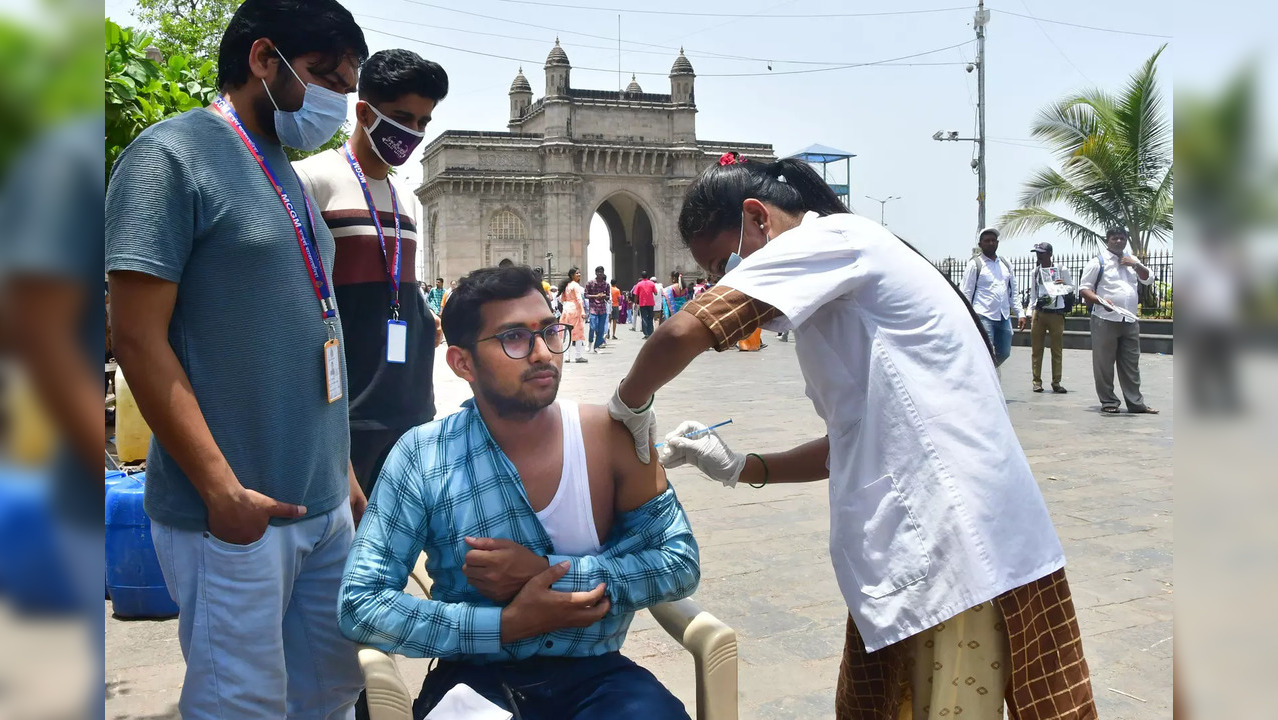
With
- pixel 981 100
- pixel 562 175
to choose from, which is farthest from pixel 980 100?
Answer: pixel 562 175

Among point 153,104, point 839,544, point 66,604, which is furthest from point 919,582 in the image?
point 153,104

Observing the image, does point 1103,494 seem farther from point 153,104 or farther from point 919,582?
point 153,104

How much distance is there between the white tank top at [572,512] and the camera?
6.84ft

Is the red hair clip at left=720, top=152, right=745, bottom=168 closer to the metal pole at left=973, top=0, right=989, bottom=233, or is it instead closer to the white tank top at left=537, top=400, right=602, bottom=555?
the white tank top at left=537, top=400, right=602, bottom=555

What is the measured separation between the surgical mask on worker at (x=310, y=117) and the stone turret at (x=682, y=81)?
52.5 m

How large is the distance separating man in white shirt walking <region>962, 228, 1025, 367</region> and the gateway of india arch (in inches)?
1512

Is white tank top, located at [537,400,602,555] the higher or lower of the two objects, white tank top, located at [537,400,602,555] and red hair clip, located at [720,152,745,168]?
the lower

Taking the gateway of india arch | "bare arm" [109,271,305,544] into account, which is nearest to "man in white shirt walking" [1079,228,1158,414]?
"bare arm" [109,271,305,544]

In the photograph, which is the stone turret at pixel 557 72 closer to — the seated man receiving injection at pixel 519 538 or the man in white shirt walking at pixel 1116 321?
the man in white shirt walking at pixel 1116 321

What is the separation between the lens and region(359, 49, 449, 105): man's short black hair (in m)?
2.47

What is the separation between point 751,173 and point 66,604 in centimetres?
168

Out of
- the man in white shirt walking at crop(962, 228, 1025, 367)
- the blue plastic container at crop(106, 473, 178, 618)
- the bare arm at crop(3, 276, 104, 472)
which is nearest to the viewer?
the bare arm at crop(3, 276, 104, 472)

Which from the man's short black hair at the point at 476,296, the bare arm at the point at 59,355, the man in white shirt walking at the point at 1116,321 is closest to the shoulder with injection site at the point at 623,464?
the man's short black hair at the point at 476,296

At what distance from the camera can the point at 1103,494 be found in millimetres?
5801
